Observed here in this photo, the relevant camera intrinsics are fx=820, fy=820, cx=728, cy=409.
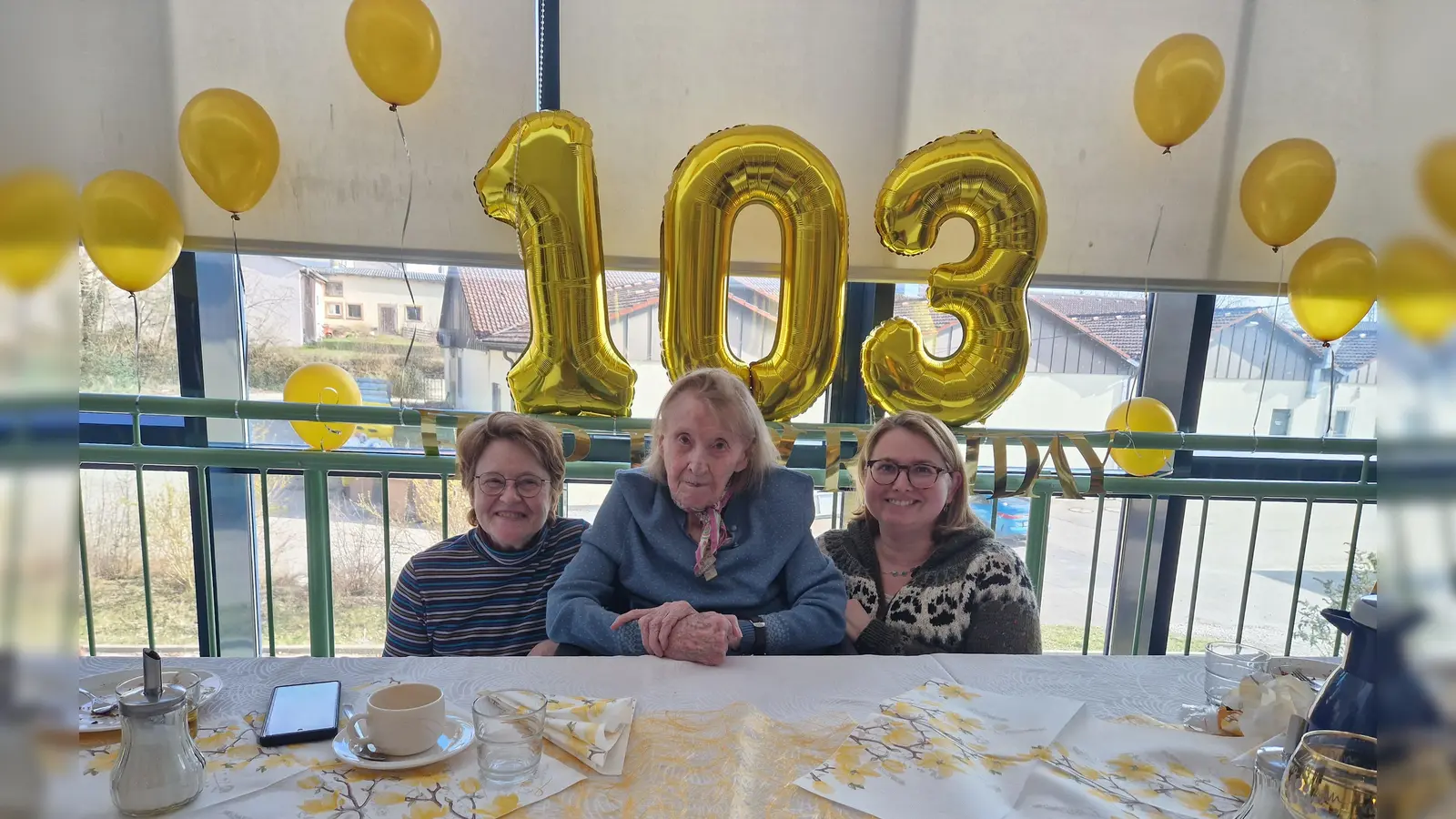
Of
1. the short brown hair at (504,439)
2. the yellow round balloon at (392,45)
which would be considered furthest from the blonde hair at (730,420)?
the yellow round balloon at (392,45)

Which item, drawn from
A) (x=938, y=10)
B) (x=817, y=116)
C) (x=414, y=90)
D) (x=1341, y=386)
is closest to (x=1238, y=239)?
(x=1341, y=386)

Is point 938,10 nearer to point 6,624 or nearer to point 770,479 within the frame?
point 770,479

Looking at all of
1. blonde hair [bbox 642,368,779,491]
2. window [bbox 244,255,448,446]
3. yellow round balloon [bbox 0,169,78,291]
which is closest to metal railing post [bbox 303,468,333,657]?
window [bbox 244,255,448,446]

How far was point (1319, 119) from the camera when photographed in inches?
105

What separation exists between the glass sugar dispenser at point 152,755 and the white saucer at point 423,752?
144mm

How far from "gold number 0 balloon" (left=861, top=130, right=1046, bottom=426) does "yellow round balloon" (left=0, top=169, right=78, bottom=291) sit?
91.2 inches

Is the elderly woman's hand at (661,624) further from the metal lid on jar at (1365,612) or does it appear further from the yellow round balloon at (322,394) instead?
the yellow round balloon at (322,394)

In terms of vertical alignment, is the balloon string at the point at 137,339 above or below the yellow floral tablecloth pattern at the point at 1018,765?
above

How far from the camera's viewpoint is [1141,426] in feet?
8.61

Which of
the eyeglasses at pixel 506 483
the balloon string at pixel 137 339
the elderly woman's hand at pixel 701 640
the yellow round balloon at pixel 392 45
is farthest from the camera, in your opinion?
the balloon string at pixel 137 339

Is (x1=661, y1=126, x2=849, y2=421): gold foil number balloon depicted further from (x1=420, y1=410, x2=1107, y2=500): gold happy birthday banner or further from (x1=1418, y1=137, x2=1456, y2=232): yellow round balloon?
(x1=1418, y1=137, x2=1456, y2=232): yellow round balloon

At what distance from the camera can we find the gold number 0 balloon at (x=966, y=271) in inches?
89.9

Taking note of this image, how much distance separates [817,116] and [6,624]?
276 centimetres

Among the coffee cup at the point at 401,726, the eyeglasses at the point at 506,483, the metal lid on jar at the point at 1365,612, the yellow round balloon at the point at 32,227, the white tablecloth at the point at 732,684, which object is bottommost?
the white tablecloth at the point at 732,684
